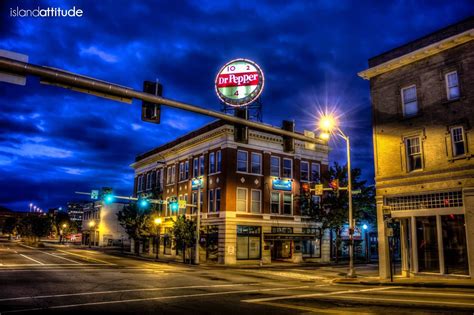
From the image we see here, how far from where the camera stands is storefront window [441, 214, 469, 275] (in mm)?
21141

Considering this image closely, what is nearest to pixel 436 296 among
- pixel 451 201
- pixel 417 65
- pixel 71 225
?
pixel 451 201

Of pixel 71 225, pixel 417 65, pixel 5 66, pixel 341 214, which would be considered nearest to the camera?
pixel 5 66

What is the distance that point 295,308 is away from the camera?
40.8 feet

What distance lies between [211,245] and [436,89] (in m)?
27.4

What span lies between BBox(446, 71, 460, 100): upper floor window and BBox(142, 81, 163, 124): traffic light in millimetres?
18582

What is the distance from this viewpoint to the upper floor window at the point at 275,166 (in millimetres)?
45906

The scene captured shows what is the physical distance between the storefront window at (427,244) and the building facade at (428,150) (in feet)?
0.18

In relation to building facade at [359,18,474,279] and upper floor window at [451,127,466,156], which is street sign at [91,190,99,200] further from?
upper floor window at [451,127,466,156]

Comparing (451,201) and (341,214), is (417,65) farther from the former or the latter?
(341,214)

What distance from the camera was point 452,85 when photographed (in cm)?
2241

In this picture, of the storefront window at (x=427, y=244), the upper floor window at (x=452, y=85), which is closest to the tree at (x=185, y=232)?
the storefront window at (x=427, y=244)

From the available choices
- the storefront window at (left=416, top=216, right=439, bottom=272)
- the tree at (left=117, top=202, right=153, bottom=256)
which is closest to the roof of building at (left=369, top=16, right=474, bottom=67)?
the storefront window at (left=416, top=216, right=439, bottom=272)

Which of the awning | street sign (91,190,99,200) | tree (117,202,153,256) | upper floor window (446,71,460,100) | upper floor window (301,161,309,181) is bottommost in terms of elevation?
the awning

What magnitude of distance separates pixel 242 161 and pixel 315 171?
10988 millimetres
